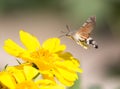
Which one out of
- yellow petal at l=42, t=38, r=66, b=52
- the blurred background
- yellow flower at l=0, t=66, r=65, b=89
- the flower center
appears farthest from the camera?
the blurred background

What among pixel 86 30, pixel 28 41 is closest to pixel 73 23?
pixel 28 41

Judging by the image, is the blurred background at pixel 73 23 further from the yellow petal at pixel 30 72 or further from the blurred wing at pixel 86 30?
the yellow petal at pixel 30 72

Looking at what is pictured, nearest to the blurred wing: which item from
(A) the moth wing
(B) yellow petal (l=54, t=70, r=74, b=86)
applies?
(A) the moth wing

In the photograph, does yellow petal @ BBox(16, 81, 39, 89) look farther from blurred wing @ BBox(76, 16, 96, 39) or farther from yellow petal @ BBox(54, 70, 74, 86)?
blurred wing @ BBox(76, 16, 96, 39)

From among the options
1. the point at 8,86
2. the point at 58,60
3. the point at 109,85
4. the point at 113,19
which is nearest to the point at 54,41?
the point at 58,60

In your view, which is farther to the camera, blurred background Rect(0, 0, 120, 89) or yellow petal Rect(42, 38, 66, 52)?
blurred background Rect(0, 0, 120, 89)

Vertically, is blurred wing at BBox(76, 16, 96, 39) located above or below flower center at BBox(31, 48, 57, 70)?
above

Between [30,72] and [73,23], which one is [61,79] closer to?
[30,72]

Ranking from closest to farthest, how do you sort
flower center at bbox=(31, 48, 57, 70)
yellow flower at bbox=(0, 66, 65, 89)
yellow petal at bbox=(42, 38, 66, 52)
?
yellow flower at bbox=(0, 66, 65, 89)
flower center at bbox=(31, 48, 57, 70)
yellow petal at bbox=(42, 38, 66, 52)
